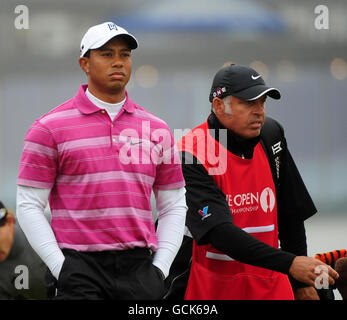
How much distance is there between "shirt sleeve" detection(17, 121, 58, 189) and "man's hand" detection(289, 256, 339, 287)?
115 cm

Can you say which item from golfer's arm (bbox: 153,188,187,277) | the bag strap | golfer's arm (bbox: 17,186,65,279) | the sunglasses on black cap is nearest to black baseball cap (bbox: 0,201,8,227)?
the sunglasses on black cap

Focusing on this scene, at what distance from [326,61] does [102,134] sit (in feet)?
10.6

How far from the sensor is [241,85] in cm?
350

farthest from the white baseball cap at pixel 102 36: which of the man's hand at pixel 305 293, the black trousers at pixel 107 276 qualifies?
the man's hand at pixel 305 293

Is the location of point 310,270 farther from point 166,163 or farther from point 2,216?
point 2,216

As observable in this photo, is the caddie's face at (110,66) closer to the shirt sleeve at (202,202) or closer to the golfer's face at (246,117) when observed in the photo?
Answer: the shirt sleeve at (202,202)

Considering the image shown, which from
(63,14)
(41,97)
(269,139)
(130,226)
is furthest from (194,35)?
(130,226)

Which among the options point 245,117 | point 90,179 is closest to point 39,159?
point 90,179

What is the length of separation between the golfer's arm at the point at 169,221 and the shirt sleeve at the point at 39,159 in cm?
50

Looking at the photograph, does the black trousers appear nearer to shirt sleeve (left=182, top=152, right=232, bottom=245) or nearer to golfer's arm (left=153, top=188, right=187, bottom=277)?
golfer's arm (left=153, top=188, right=187, bottom=277)

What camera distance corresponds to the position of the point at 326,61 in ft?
18.7

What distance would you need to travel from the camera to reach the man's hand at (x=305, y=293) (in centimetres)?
366

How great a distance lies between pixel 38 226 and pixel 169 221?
577 millimetres

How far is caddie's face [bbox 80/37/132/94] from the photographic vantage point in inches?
117
